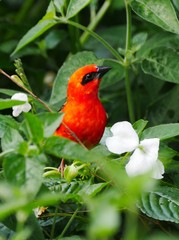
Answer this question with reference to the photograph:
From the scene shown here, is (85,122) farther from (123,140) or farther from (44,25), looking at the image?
(123,140)

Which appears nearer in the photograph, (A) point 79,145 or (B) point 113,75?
(A) point 79,145

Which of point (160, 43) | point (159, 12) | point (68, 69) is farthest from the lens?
point (160, 43)

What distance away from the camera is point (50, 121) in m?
1.05

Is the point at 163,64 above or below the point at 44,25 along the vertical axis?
below

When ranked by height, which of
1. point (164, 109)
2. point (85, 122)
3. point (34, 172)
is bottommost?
point (164, 109)

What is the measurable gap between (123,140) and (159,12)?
46cm

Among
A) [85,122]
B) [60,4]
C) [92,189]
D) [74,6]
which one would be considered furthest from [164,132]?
[60,4]

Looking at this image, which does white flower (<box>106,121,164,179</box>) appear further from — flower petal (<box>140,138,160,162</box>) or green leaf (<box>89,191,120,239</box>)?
green leaf (<box>89,191,120,239</box>)

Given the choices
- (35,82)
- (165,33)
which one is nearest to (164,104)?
(165,33)

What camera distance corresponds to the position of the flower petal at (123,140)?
127cm

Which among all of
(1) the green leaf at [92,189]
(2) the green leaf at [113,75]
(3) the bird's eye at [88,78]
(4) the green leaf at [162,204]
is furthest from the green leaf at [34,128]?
(2) the green leaf at [113,75]

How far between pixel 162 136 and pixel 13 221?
13.1 inches

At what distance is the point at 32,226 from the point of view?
1.23 metres

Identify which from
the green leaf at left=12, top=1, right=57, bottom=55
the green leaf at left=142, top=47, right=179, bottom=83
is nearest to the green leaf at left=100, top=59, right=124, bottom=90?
the green leaf at left=142, top=47, right=179, bottom=83
